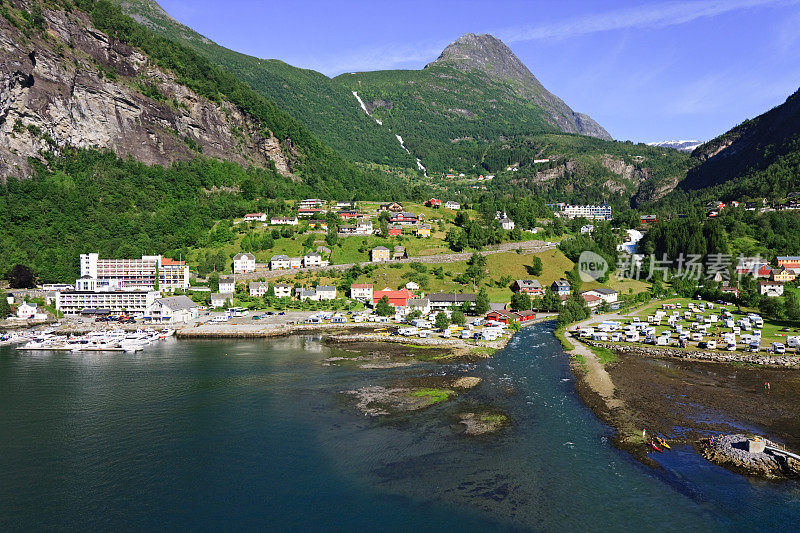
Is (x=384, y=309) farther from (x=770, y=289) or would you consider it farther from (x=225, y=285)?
(x=770, y=289)

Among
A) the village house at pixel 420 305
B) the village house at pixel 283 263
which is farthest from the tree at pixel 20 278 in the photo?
the village house at pixel 420 305

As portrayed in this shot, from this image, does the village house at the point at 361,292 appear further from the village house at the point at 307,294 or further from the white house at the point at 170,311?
the white house at the point at 170,311

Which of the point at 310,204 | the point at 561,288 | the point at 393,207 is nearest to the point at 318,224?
the point at 310,204

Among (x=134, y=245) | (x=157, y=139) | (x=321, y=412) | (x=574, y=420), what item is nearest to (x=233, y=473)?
(x=321, y=412)

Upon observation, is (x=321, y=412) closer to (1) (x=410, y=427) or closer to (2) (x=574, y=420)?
(1) (x=410, y=427)

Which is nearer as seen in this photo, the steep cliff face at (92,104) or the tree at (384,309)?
the tree at (384,309)

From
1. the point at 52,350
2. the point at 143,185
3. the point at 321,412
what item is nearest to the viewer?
the point at 321,412
